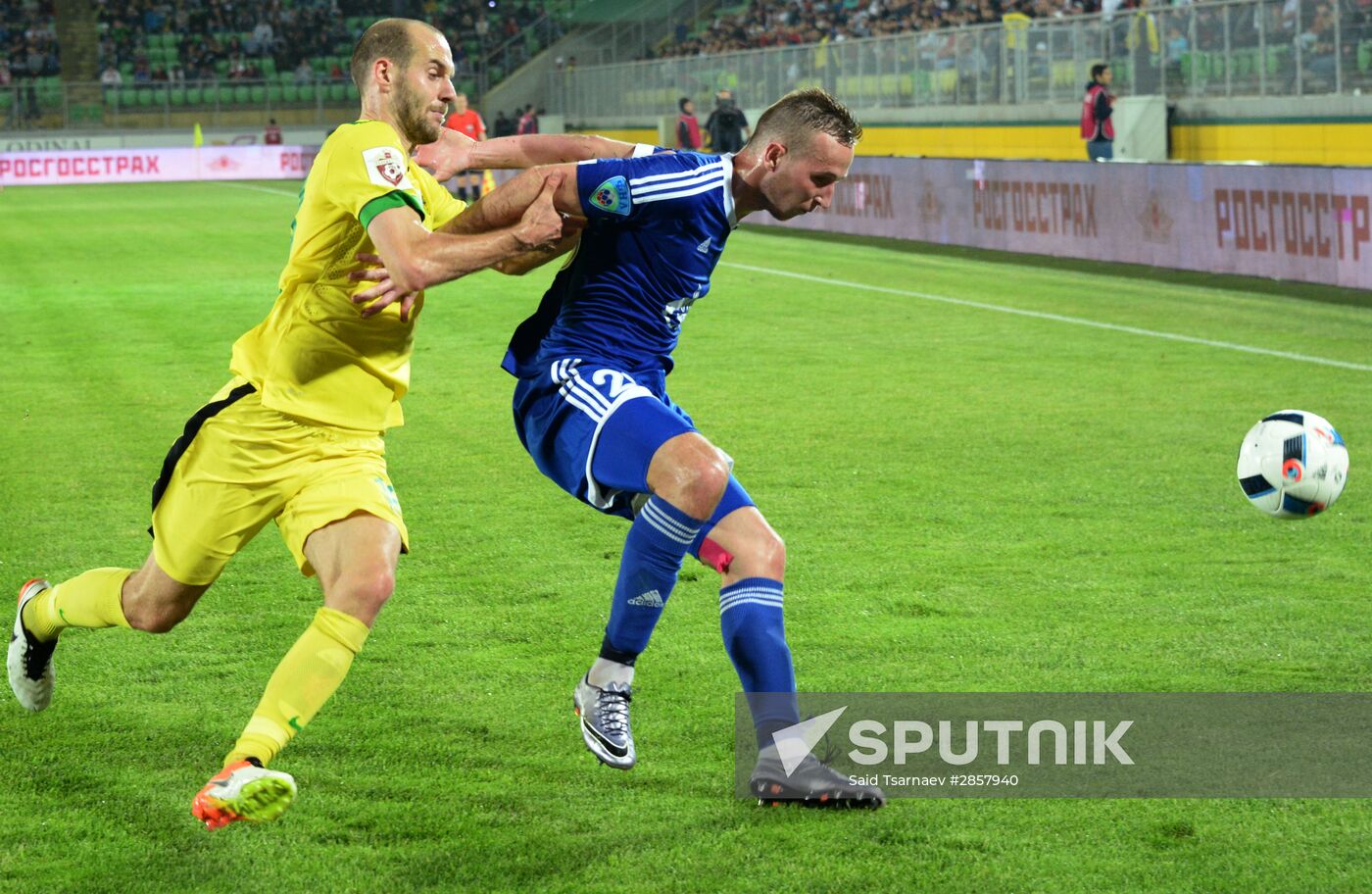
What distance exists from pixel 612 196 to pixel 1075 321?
10186mm

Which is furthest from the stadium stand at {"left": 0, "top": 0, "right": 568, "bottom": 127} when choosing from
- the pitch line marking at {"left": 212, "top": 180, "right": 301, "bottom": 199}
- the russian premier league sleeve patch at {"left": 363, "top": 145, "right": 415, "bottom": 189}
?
the russian premier league sleeve patch at {"left": 363, "top": 145, "right": 415, "bottom": 189}

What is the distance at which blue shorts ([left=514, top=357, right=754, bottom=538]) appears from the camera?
4195mm

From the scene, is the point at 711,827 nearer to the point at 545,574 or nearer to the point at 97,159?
the point at 545,574

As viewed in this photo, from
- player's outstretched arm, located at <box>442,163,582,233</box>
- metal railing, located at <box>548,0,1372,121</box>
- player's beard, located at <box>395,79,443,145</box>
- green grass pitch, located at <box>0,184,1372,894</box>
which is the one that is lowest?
green grass pitch, located at <box>0,184,1372,894</box>

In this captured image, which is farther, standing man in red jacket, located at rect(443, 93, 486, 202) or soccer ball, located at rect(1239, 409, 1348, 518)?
standing man in red jacket, located at rect(443, 93, 486, 202)

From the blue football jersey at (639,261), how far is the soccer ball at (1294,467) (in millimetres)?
2691

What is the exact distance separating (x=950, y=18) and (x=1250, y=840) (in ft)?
108

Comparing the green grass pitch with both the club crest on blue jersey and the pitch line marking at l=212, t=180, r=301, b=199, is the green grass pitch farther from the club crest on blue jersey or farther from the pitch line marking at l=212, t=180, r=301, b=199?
the pitch line marking at l=212, t=180, r=301, b=199

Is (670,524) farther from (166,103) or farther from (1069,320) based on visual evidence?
(166,103)

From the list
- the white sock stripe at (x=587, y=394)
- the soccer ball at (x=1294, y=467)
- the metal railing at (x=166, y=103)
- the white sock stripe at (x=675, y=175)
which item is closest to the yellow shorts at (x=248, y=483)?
the white sock stripe at (x=587, y=394)

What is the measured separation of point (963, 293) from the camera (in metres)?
16.1

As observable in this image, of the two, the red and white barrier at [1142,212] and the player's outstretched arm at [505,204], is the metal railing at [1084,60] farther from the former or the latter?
the player's outstretched arm at [505,204]

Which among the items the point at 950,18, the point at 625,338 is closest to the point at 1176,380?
the point at 625,338

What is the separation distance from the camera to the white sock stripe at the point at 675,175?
4.27m
